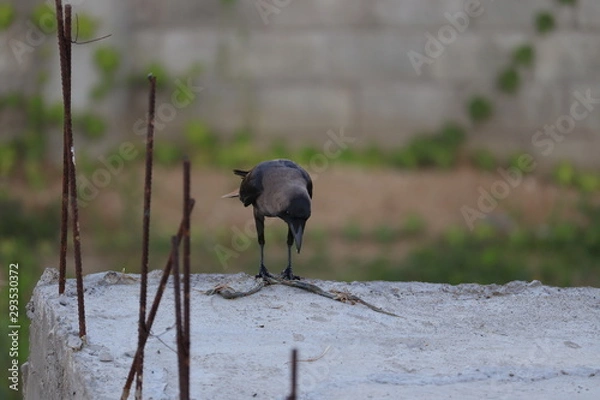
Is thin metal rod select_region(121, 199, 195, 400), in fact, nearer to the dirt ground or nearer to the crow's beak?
the crow's beak

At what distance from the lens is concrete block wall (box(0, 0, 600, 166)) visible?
7.41 m

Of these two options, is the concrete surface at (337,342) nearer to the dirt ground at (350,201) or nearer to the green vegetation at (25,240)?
the green vegetation at (25,240)

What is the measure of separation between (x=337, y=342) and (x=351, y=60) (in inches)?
169

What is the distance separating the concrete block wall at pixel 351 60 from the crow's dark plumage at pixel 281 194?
3.48 meters

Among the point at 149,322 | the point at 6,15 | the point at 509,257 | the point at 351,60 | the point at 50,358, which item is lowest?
the point at 50,358

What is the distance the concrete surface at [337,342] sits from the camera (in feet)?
10.0

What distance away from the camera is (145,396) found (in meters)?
2.89

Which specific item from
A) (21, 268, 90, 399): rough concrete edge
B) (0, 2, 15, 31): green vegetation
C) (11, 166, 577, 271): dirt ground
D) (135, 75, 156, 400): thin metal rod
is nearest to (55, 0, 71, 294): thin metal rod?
(21, 268, 90, 399): rough concrete edge

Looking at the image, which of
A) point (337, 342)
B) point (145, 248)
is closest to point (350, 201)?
point (337, 342)

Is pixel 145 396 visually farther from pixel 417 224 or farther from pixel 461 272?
pixel 417 224

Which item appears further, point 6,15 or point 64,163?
point 6,15

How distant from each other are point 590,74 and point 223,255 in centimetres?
275

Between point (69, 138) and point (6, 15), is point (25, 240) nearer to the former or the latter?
point (6, 15)

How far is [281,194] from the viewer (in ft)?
12.4
